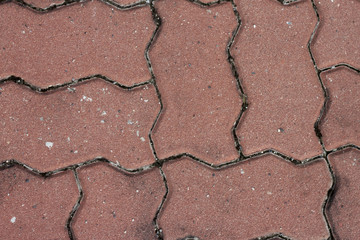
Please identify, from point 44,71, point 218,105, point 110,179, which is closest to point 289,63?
point 218,105

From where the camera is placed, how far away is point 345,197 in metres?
2.17

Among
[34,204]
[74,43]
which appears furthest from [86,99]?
[34,204]

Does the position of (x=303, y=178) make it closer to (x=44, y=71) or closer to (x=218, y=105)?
(x=218, y=105)

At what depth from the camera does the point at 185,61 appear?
2188mm

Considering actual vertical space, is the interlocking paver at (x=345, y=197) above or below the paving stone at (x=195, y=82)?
below

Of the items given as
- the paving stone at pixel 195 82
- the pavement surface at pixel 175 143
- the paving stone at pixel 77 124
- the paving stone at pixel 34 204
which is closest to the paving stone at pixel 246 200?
the pavement surface at pixel 175 143

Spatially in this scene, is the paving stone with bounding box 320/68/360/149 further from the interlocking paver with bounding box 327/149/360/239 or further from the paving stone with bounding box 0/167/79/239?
the paving stone with bounding box 0/167/79/239

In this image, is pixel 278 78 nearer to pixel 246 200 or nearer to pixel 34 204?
pixel 246 200

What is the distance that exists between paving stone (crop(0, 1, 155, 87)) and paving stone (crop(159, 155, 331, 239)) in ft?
2.38

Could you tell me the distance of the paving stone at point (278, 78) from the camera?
2164 millimetres

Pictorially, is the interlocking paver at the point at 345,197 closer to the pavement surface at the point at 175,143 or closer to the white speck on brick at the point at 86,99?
the pavement surface at the point at 175,143


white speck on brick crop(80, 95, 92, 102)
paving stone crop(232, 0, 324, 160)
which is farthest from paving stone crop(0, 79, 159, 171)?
paving stone crop(232, 0, 324, 160)

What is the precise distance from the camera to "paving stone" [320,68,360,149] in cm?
217

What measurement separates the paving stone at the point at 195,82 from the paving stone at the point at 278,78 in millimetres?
92
